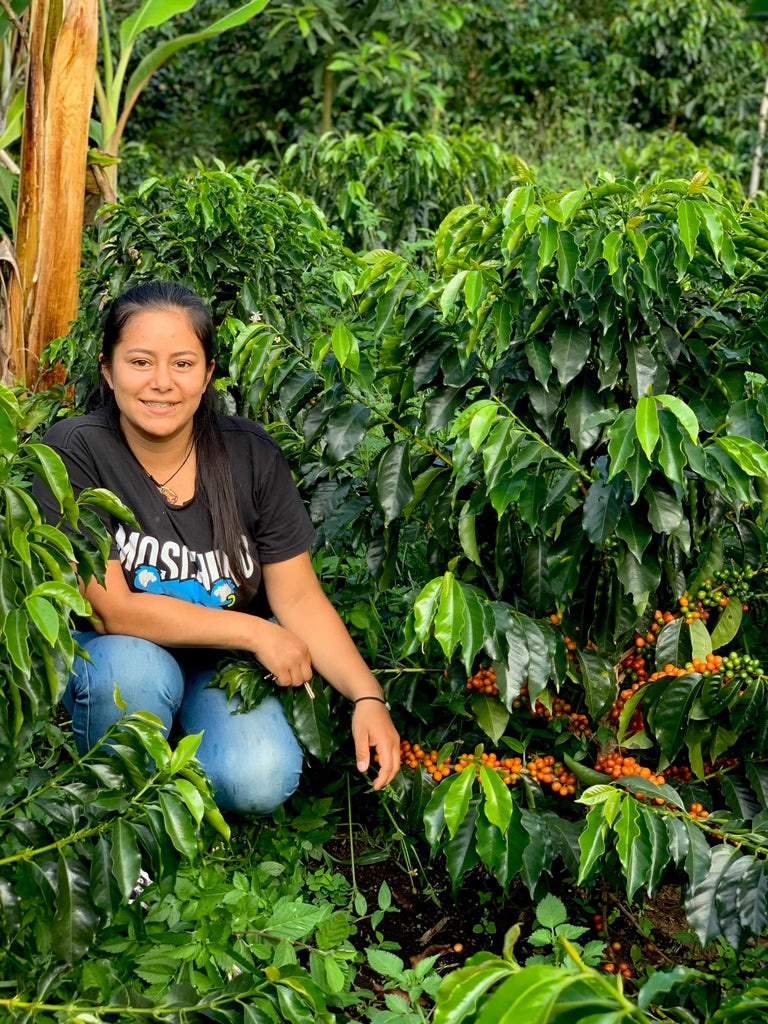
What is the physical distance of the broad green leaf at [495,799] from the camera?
151cm

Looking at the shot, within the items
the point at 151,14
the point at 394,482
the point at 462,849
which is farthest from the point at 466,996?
the point at 151,14

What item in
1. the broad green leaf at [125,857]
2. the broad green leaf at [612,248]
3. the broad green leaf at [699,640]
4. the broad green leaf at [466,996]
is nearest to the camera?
the broad green leaf at [466,996]

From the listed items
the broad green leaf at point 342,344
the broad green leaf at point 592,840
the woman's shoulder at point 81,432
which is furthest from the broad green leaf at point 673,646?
the woman's shoulder at point 81,432

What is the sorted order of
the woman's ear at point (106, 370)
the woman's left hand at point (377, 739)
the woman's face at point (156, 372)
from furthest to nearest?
the woman's ear at point (106, 370) → the woman's face at point (156, 372) → the woman's left hand at point (377, 739)

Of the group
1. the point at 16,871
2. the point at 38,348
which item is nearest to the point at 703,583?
the point at 16,871

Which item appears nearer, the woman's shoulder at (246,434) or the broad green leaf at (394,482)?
the broad green leaf at (394,482)

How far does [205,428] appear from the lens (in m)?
2.16

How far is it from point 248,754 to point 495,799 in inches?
24.9

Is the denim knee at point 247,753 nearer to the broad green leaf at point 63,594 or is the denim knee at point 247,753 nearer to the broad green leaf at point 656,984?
the broad green leaf at point 63,594

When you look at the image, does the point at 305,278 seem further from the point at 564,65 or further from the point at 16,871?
the point at 564,65

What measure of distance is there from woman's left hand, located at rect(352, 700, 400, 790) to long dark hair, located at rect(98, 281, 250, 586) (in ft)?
1.30

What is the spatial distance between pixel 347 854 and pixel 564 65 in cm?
756

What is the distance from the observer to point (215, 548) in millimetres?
2113

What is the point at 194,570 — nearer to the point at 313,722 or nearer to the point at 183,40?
the point at 313,722
